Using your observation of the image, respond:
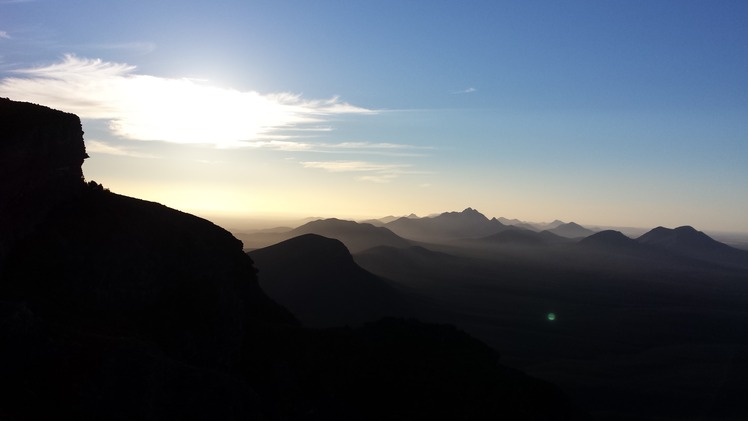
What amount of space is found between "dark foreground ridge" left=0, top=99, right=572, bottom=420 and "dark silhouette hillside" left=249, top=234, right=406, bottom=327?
3977 cm

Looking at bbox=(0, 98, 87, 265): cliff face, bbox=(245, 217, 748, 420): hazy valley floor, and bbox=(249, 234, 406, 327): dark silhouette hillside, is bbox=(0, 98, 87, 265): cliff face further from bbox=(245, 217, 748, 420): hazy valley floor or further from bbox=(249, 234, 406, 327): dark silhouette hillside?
bbox=(245, 217, 748, 420): hazy valley floor

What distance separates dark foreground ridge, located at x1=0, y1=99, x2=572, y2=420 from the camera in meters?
20.6

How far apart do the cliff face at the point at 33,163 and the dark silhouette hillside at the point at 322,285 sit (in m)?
52.9

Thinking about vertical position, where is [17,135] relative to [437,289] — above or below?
above

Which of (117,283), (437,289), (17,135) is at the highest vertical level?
(17,135)

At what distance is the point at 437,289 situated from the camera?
133500mm

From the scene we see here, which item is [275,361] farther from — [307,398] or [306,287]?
[306,287]

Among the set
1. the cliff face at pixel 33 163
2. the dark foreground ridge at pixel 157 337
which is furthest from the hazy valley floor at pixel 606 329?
the cliff face at pixel 33 163

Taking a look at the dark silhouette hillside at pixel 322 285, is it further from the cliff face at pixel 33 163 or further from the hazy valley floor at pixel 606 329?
the cliff face at pixel 33 163

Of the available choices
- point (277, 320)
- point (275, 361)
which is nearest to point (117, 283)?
point (275, 361)

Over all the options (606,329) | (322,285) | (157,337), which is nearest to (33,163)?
(157,337)

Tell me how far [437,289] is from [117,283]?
11005 cm

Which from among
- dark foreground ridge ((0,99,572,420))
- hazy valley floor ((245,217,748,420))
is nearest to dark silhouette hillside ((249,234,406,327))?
hazy valley floor ((245,217,748,420))

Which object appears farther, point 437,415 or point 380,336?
point 380,336
